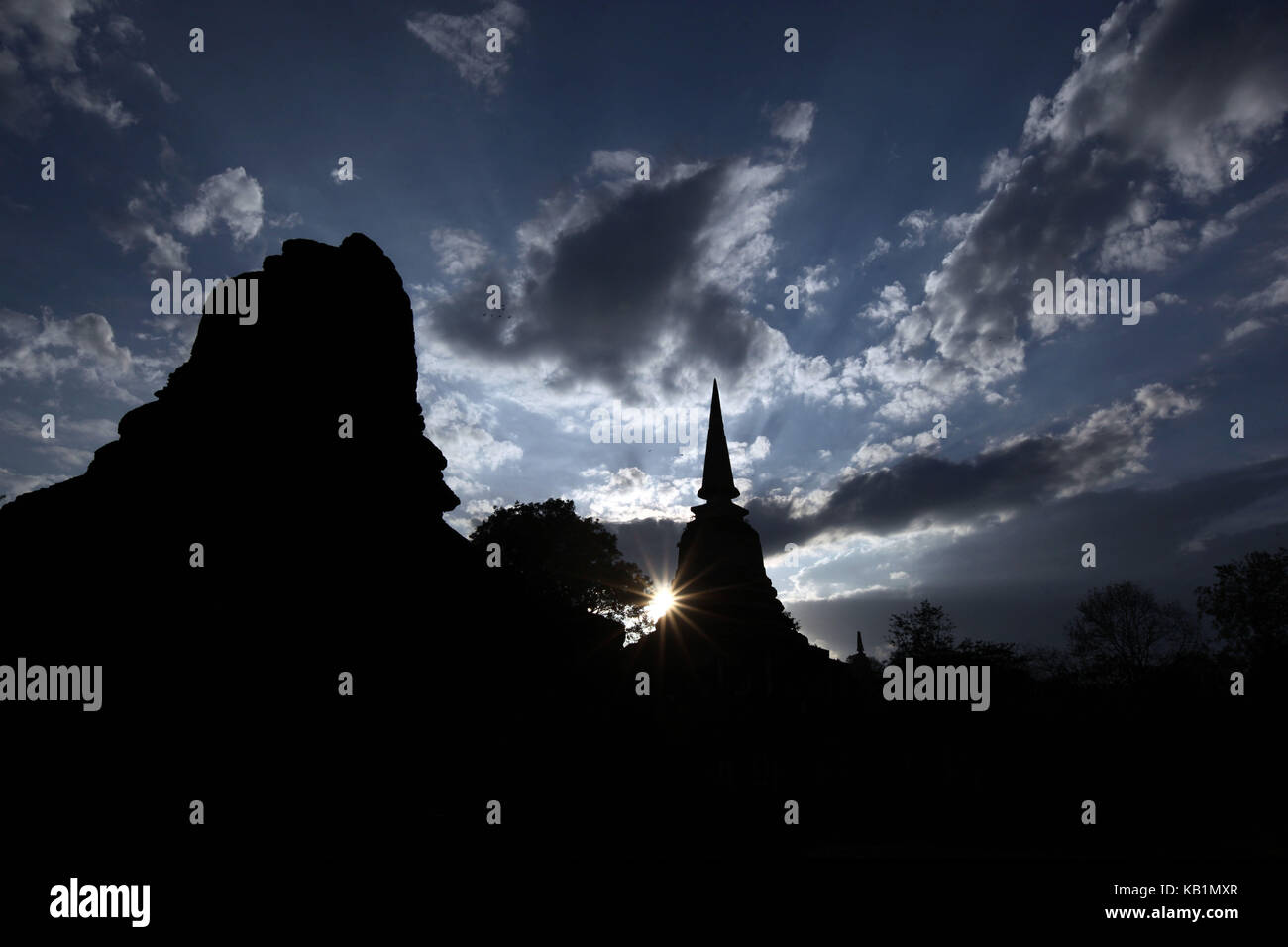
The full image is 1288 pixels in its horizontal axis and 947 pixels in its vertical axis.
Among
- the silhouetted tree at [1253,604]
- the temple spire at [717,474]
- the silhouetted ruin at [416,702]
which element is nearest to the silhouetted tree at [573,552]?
the temple spire at [717,474]

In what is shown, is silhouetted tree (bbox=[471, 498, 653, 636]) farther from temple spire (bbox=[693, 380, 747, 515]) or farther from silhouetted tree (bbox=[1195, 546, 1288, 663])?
silhouetted tree (bbox=[1195, 546, 1288, 663])

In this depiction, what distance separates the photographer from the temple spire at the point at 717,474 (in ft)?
115

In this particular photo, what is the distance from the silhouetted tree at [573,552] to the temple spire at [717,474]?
7520 millimetres

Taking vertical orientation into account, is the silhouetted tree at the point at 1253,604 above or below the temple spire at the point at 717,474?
below

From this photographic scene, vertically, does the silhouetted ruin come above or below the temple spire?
below

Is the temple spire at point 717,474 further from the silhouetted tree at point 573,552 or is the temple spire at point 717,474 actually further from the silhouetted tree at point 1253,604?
the silhouetted tree at point 1253,604

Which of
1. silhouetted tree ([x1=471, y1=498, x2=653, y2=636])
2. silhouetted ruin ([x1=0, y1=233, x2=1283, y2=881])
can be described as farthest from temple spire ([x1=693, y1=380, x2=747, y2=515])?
silhouetted ruin ([x1=0, y1=233, x2=1283, y2=881])

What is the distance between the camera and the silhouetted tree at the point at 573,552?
116 feet

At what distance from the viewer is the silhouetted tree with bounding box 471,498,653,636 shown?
116 ft

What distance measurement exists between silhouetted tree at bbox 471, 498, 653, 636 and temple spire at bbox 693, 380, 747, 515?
296 inches

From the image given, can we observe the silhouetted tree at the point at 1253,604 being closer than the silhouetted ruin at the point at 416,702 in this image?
No

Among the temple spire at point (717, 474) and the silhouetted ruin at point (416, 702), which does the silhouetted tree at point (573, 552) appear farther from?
the silhouetted ruin at point (416, 702)
